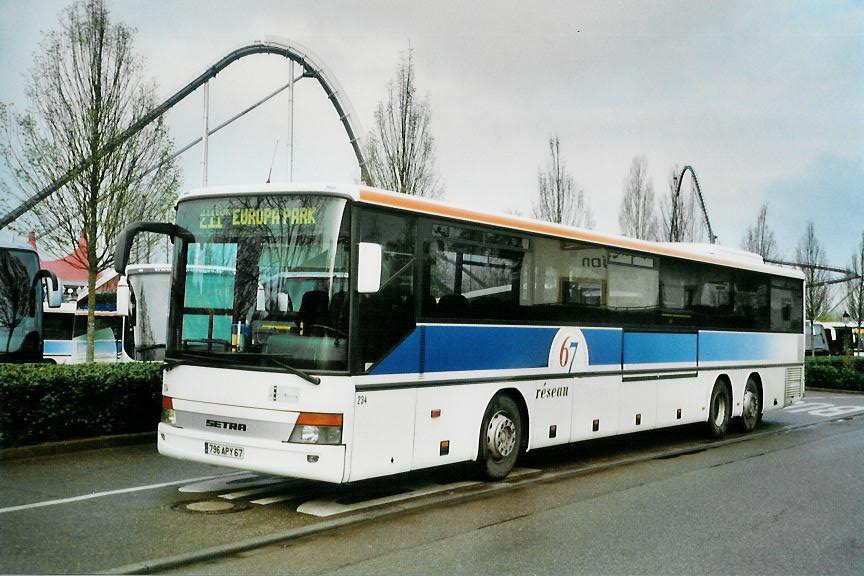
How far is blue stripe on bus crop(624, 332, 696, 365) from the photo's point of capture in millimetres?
13305

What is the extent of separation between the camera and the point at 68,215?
18906 millimetres

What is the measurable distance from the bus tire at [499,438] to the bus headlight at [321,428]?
8.19 feet

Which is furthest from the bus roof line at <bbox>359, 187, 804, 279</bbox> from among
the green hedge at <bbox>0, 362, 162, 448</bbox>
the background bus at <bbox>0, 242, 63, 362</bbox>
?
the background bus at <bbox>0, 242, 63, 362</bbox>

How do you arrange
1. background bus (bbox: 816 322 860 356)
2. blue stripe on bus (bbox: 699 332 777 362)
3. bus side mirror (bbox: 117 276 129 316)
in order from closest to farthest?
blue stripe on bus (bbox: 699 332 777 362) < bus side mirror (bbox: 117 276 129 316) < background bus (bbox: 816 322 860 356)

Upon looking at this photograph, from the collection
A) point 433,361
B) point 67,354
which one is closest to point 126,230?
point 433,361

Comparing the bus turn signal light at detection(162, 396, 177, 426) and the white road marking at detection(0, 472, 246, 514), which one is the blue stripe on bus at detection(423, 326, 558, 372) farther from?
the white road marking at detection(0, 472, 246, 514)

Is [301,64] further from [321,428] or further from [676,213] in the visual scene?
[321,428]

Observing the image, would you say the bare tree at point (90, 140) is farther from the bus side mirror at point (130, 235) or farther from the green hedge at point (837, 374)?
the green hedge at point (837, 374)

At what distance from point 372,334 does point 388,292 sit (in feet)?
1.72

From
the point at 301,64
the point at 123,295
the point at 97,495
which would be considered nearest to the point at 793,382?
the point at 97,495

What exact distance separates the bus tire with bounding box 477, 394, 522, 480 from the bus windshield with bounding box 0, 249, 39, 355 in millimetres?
10397

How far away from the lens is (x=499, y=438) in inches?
413

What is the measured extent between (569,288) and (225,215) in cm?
498

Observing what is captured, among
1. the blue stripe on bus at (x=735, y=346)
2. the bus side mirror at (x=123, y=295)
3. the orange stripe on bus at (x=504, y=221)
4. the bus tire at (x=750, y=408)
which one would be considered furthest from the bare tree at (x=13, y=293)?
the bus tire at (x=750, y=408)
